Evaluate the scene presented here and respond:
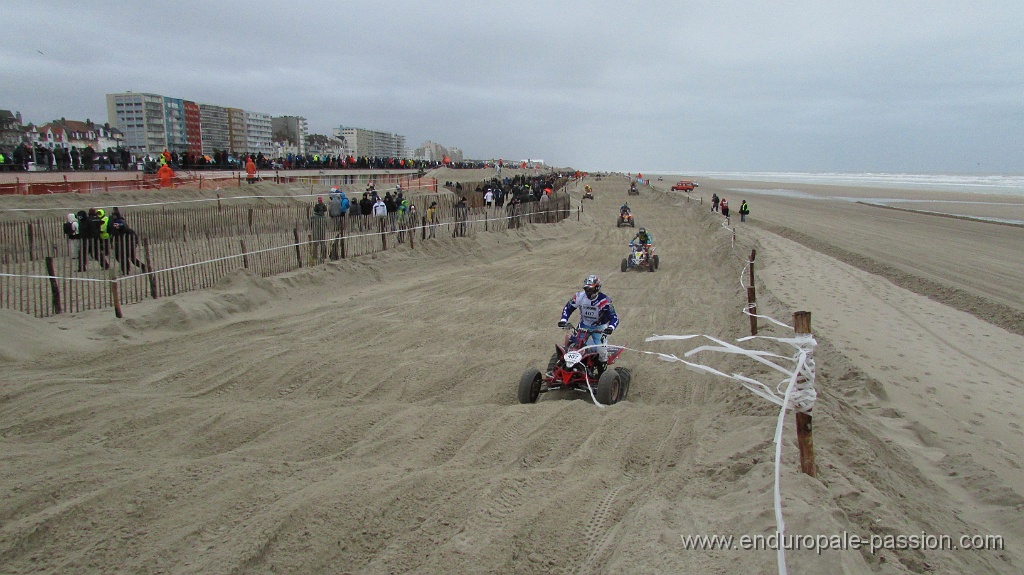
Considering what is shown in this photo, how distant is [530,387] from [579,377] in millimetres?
710

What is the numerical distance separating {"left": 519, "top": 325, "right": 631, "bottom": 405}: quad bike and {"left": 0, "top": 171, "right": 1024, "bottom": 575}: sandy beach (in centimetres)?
22

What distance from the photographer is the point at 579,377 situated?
7641 millimetres

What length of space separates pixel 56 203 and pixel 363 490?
62.0ft

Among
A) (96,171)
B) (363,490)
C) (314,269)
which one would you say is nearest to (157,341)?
(314,269)

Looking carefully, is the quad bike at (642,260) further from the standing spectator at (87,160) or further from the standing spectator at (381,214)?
the standing spectator at (87,160)

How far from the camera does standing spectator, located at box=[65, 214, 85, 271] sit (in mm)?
12187

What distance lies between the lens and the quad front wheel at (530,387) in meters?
7.34

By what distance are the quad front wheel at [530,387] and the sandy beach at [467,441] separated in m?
0.28

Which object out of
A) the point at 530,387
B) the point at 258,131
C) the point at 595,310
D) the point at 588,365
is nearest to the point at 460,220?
the point at 595,310

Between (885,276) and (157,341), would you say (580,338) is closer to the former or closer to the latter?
(157,341)

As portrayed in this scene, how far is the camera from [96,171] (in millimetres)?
23781

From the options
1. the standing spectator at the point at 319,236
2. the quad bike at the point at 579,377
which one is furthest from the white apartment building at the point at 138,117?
the quad bike at the point at 579,377

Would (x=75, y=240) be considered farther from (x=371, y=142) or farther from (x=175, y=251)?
(x=371, y=142)

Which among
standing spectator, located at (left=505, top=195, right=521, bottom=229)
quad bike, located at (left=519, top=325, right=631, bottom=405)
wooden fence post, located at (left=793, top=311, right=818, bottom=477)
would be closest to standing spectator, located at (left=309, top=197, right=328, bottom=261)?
quad bike, located at (left=519, top=325, right=631, bottom=405)
